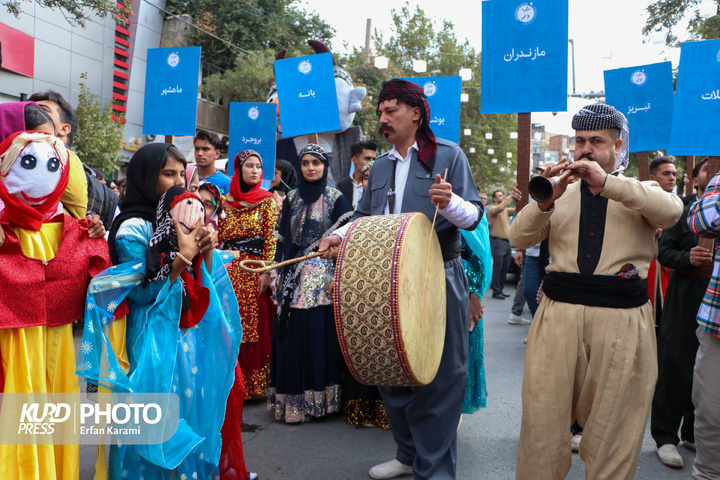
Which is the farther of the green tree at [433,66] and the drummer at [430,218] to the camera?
the green tree at [433,66]

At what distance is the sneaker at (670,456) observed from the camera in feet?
11.9

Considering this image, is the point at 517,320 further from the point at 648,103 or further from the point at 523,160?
the point at 523,160

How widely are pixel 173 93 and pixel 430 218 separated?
16.7ft

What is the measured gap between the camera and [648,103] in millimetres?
6469

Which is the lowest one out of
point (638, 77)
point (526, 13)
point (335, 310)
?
point (335, 310)

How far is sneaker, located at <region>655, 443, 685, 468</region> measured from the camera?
363cm

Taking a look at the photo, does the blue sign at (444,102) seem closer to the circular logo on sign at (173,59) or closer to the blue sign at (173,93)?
the blue sign at (173,93)

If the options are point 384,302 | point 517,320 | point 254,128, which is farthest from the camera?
point 517,320

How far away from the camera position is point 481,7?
5.46 metres

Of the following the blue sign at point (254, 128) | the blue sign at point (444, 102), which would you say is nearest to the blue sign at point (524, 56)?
the blue sign at point (444, 102)

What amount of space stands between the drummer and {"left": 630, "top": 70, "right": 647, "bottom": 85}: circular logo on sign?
4.35 metres

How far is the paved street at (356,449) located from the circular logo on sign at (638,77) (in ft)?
12.4

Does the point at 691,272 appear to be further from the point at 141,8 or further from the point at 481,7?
the point at 141,8

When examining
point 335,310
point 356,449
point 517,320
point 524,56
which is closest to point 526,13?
point 524,56
